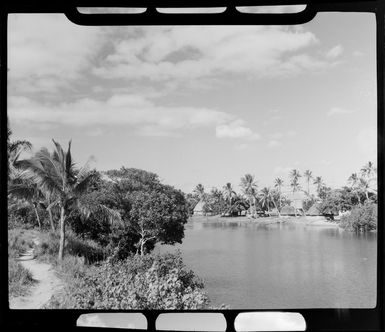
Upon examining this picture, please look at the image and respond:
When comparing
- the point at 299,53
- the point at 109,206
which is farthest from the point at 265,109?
the point at 109,206

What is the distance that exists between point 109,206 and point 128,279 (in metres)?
1.06

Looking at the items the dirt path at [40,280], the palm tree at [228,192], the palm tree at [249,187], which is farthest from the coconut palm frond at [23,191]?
the palm tree at [249,187]

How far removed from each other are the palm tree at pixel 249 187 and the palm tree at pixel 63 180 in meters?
2.84

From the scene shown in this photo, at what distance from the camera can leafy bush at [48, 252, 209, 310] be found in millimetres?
3314

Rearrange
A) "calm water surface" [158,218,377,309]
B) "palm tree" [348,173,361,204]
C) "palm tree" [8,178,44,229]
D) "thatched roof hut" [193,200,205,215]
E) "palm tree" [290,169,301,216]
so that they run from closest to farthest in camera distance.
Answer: "palm tree" [8,178,44,229], "thatched roof hut" [193,200,205,215], "palm tree" [348,173,361,204], "calm water surface" [158,218,377,309], "palm tree" [290,169,301,216]

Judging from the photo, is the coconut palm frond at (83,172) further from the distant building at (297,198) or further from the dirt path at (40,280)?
the distant building at (297,198)

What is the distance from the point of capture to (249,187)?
7.13m

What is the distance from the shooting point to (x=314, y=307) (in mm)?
1685

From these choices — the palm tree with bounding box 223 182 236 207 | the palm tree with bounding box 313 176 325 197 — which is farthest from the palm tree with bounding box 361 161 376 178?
the palm tree with bounding box 223 182 236 207

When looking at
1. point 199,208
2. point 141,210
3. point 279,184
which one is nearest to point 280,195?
point 279,184

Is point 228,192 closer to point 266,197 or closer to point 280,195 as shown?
point 266,197

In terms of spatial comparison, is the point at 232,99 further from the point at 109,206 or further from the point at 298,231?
the point at 109,206

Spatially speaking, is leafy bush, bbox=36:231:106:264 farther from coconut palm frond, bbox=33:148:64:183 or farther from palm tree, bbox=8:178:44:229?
coconut palm frond, bbox=33:148:64:183

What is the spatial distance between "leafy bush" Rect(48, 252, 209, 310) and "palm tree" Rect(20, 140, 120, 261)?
58cm
